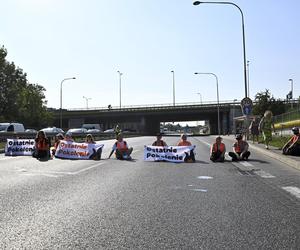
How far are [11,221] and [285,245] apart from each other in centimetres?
399

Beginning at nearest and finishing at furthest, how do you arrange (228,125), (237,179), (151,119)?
(237,179) < (228,125) < (151,119)

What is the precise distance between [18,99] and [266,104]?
4151 cm

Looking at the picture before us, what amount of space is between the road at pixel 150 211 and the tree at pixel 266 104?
7363 centimetres

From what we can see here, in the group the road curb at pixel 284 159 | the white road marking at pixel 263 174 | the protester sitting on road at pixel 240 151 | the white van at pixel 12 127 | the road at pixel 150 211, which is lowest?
the road at pixel 150 211

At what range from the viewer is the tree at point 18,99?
235 feet

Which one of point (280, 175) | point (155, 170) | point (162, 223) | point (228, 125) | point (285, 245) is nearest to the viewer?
point (285, 245)

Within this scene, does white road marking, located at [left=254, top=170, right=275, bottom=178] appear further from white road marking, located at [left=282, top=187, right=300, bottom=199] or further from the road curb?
white road marking, located at [left=282, top=187, right=300, bottom=199]

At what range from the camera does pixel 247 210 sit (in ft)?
27.5

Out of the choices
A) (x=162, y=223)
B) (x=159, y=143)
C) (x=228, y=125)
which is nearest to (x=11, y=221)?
(x=162, y=223)

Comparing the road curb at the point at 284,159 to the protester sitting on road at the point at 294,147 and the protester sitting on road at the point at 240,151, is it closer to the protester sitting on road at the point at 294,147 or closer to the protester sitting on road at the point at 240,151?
the protester sitting on road at the point at 294,147

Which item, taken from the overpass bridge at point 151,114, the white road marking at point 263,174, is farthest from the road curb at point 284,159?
the overpass bridge at point 151,114

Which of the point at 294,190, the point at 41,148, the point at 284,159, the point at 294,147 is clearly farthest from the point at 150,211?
the point at 41,148

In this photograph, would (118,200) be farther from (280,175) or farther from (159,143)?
(159,143)

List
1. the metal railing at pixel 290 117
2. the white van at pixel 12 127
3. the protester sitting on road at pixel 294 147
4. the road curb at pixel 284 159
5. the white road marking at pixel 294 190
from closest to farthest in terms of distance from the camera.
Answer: the white road marking at pixel 294 190
the road curb at pixel 284 159
the protester sitting on road at pixel 294 147
the white van at pixel 12 127
the metal railing at pixel 290 117
